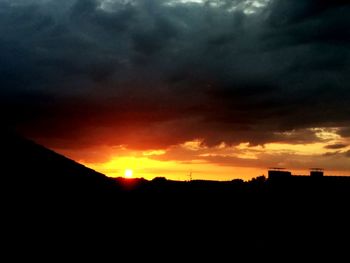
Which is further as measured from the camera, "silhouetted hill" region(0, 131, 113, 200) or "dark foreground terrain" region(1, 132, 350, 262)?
Answer: "silhouetted hill" region(0, 131, 113, 200)

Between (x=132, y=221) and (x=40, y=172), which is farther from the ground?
(x=40, y=172)

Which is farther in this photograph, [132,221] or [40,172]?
[132,221]

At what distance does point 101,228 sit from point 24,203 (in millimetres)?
2141

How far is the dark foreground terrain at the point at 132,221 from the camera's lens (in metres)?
9.24

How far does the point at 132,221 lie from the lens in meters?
11.7

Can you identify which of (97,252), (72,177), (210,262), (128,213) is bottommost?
(210,262)

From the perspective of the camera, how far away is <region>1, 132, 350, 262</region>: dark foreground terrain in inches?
364

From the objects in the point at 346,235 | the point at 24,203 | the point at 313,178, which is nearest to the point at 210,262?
the point at 24,203

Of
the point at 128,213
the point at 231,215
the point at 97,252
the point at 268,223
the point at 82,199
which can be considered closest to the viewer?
the point at 97,252

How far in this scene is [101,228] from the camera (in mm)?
10352

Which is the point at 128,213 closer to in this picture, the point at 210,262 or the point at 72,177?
the point at 72,177

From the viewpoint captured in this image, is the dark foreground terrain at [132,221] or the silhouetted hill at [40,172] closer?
the dark foreground terrain at [132,221]

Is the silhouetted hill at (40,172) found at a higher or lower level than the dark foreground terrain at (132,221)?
higher

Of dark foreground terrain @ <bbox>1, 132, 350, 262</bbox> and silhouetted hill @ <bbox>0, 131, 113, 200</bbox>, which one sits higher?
silhouetted hill @ <bbox>0, 131, 113, 200</bbox>
